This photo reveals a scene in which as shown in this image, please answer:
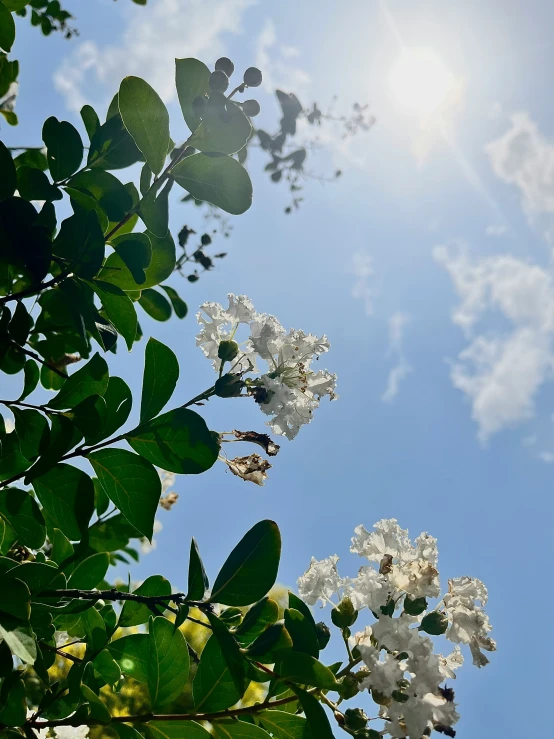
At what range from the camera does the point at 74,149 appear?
1.27 metres

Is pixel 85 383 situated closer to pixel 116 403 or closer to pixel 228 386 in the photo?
pixel 116 403

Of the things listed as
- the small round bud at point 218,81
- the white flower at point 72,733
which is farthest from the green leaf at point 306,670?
the white flower at point 72,733

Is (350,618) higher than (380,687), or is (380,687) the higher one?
(350,618)

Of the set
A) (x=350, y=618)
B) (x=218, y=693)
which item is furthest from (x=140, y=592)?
(x=350, y=618)

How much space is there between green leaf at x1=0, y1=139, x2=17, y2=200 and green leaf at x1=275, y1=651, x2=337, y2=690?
100cm

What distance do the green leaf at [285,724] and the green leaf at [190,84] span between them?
1.19 meters

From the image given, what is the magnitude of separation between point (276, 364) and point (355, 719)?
0.80 meters

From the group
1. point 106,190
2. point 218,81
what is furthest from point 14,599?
point 218,81

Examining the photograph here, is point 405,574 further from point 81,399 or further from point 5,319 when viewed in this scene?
point 5,319

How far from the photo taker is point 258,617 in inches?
44.1

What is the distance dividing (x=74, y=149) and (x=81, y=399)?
0.56m

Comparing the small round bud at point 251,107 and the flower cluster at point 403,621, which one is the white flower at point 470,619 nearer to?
the flower cluster at point 403,621

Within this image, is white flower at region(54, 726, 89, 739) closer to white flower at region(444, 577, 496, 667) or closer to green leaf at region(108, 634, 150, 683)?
green leaf at region(108, 634, 150, 683)

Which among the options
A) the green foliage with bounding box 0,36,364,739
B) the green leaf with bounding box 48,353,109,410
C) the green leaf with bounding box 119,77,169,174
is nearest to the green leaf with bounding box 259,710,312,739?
the green foliage with bounding box 0,36,364,739
